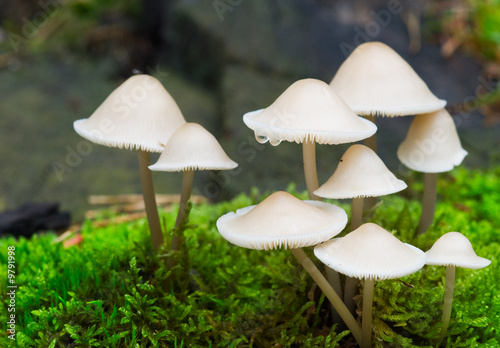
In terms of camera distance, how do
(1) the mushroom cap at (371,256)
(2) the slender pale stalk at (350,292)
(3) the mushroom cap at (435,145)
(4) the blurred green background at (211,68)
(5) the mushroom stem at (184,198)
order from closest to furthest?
(1) the mushroom cap at (371,256) → (2) the slender pale stalk at (350,292) → (5) the mushroom stem at (184,198) → (3) the mushroom cap at (435,145) → (4) the blurred green background at (211,68)

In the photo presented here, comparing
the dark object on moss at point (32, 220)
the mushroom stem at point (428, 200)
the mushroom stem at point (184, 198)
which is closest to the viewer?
the mushroom stem at point (184, 198)

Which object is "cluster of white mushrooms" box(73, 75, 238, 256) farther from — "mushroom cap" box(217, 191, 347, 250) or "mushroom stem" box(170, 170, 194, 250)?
"mushroom cap" box(217, 191, 347, 250)

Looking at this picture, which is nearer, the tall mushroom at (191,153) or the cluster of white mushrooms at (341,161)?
the cluster of white mushrooms at (341,161)

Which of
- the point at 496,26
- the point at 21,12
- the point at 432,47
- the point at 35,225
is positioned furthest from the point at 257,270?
the point at 21,12

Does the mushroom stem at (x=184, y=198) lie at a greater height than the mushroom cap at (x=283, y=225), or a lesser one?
lesser

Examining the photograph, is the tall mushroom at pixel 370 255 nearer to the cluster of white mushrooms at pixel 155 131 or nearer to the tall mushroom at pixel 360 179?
the tall mushroom at pixel 360 179

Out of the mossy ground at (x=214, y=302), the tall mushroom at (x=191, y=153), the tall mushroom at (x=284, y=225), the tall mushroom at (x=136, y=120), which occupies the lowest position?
the mossy ground at (x=214, y=302)

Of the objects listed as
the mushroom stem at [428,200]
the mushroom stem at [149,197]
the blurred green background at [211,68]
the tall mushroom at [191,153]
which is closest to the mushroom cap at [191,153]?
the tall mushroom at [191,153]

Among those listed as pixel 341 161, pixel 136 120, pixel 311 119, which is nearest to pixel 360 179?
pixel 341 161
